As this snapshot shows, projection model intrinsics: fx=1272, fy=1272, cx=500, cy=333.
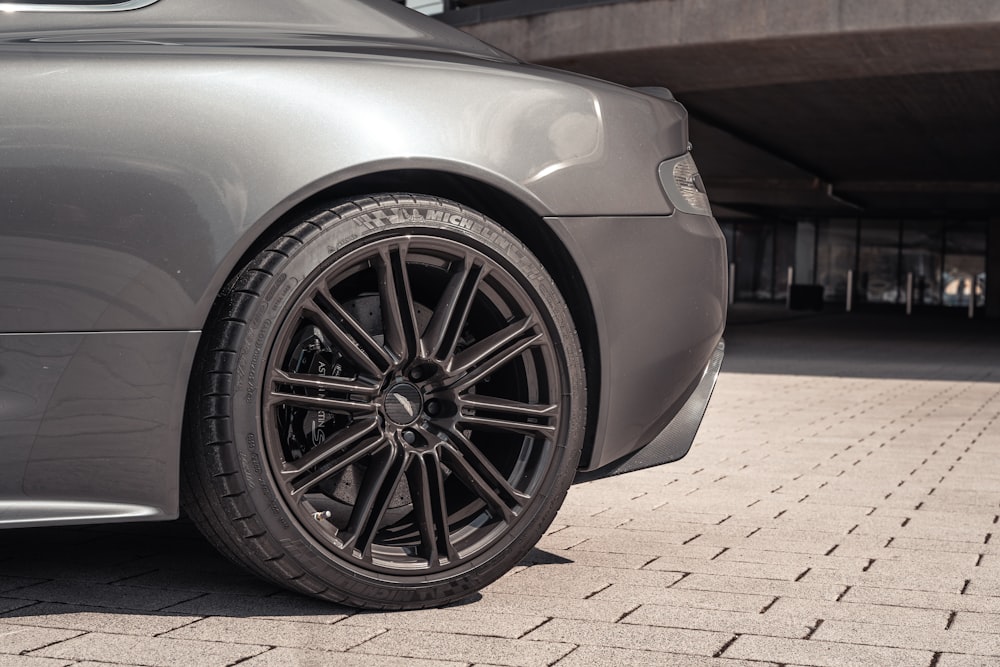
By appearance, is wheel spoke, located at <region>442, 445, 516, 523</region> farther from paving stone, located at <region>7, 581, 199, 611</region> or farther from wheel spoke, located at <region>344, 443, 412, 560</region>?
paving stone, located at <region>7, 581, 199, 611</region>

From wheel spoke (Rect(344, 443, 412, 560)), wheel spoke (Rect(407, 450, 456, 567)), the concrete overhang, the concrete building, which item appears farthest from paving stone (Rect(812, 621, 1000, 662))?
the concrete overhang

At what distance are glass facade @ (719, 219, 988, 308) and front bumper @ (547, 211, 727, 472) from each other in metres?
37.9

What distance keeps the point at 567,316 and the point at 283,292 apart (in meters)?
0.71

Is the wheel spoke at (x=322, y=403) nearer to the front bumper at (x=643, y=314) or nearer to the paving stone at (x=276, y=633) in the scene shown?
Result: the paving stone at (x=276, y=633)

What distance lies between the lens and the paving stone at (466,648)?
2.56 m

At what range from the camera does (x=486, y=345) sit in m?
3.01

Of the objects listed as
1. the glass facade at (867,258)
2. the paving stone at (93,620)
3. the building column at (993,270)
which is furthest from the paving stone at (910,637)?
the glass facade at (867,258)

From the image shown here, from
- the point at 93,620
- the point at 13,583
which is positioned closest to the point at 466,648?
the point at 93,620

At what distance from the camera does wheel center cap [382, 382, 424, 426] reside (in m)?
2.91

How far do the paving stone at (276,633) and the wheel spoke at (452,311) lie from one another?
2.14 feet

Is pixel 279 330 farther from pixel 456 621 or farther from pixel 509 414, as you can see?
pixel 456 621

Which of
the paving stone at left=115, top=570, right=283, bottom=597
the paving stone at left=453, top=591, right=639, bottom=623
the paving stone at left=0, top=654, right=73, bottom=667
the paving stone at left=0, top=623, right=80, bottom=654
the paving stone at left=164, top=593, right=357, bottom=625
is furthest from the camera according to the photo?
the paving stone at left=115, top=570, right=283, bottom=597

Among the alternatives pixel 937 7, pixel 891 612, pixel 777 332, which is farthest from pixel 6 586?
pixel 777 332

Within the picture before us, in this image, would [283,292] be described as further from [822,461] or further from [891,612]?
[822,461]
